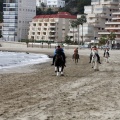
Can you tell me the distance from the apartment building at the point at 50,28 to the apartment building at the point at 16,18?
7.52 m

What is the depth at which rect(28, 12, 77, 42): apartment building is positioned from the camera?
120m

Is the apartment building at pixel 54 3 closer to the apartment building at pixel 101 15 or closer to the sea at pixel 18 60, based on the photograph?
the apartment building at pixel 101 15

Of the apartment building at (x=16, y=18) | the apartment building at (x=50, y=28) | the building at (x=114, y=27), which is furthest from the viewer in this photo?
the apartment building at (x=16, y=18)

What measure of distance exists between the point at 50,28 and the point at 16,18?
1778 cm

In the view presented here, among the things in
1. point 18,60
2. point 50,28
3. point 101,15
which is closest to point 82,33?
point 101,15

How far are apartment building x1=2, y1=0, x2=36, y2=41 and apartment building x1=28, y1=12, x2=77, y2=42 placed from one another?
7.52m

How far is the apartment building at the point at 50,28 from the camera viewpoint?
120 meters

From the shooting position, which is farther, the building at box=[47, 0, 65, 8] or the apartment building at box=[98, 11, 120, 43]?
the building at box=[47, 0, 65, 8]

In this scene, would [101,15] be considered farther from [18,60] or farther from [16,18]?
[18,60]

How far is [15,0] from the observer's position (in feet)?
451

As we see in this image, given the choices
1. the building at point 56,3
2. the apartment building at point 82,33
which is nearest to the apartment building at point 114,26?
the apartment building at point 82,33

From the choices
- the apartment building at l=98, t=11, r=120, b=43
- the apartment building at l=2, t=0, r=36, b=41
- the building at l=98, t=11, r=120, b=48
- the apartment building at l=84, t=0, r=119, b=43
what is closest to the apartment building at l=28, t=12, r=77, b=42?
the apartment building at l=2, t=0, r=36, b=41

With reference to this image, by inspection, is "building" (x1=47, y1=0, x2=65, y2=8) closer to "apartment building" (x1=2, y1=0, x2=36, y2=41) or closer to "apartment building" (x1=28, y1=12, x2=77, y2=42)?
"apartment building" (x1=2, y1=0, x2=36, y2=41)

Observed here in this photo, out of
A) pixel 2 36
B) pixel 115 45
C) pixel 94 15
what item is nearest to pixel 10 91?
pixel 115 45
